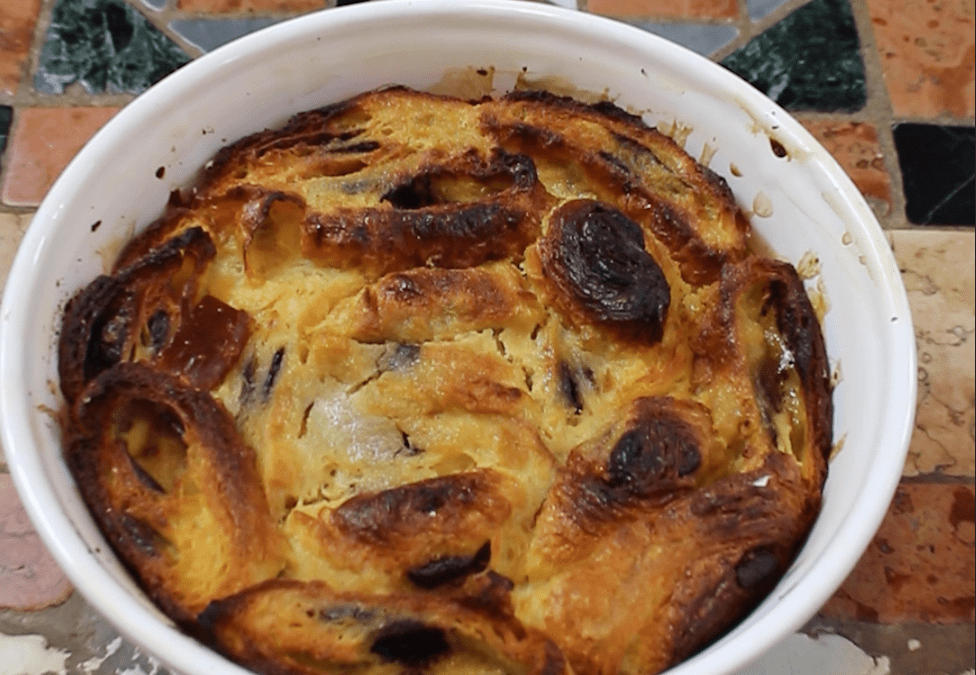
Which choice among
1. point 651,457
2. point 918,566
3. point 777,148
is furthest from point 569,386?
point 918,566

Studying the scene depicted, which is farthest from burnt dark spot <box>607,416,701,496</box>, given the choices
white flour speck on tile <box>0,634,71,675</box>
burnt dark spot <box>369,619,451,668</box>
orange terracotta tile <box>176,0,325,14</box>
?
orange terracotta tile <box>176,0,325,14</box>

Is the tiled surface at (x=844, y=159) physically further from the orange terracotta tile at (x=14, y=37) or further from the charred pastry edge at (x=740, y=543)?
the charred pastry edge at (x=740, y=543)

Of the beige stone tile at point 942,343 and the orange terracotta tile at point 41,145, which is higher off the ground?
the orange terracotta tile at point 41,145

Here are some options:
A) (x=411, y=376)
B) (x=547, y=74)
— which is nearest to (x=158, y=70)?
(x=547, y=74)

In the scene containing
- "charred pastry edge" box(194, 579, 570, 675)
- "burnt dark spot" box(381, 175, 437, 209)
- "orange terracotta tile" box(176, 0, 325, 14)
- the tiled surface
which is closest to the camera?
"charred pastry edge" box(194, 579, 570, 675)

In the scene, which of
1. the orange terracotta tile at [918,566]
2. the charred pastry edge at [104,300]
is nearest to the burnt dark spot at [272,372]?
the charred pastry edge at [104,300]

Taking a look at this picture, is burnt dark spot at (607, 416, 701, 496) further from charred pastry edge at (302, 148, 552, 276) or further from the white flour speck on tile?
the white flour speck on tile
